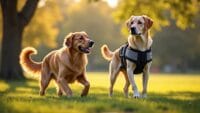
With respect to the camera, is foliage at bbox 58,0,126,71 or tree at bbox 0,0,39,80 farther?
foliage at bbox 58,0,126,71

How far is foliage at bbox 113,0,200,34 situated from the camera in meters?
27.9

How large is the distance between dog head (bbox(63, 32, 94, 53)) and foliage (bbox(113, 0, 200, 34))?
15187mm

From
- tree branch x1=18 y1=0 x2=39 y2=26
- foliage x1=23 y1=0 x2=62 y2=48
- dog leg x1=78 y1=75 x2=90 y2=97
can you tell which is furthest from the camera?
foliage x1=23 y1=0 x2=62 y2=48

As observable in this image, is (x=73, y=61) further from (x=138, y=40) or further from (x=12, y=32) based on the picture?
(x=12, y=32)

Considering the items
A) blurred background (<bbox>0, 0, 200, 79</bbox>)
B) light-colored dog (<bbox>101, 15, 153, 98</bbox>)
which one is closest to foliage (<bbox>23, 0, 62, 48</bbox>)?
blurred background (<bbox>0, 0, 200, 79</bbox>)

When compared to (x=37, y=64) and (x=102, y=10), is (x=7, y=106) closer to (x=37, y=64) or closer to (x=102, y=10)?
(x=37, y=64)

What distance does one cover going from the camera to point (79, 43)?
12836 millimetres

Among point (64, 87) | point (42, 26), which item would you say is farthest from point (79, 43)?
point (42, 26)

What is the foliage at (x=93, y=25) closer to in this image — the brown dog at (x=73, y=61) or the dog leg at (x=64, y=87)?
the brown dog at (x=73, y=61)

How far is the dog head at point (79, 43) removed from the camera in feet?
41.8

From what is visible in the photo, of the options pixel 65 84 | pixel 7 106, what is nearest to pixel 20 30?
pixel 65 84

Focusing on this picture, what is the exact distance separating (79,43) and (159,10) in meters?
16.9

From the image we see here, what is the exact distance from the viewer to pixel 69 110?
881 cm

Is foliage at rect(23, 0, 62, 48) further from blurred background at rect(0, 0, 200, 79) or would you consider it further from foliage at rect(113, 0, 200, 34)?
foliage at rect(113, 0, 200, 34)
